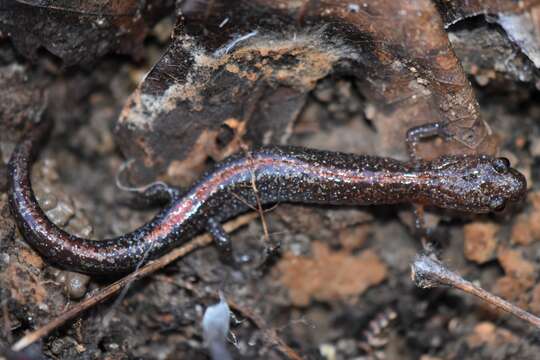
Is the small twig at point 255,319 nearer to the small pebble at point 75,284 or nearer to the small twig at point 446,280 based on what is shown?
the small pebble at point 75,284

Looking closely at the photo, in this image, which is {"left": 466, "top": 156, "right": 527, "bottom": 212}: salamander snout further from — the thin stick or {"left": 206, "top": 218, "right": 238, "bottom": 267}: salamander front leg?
{"left": 206, "top": 218, "right": 238, "bottom": 267}: salamander front leg

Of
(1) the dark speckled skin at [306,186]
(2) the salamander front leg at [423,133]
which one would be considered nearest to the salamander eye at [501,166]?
(1) the dark speckled skin at [306,186]

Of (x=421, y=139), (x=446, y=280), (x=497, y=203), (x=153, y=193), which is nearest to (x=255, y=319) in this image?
(x=153, y=193)

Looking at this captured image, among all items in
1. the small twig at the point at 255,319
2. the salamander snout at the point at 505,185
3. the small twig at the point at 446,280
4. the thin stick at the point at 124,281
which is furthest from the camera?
the small twig at the point at 255,319

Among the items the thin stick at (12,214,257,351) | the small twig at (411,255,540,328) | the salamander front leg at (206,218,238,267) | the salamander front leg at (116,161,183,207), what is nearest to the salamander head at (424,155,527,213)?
the small twig at (411,255,540,328)

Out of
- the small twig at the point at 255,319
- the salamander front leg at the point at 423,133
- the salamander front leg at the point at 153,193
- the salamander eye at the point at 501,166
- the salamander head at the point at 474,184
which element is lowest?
the small twig at the point at 255,319
